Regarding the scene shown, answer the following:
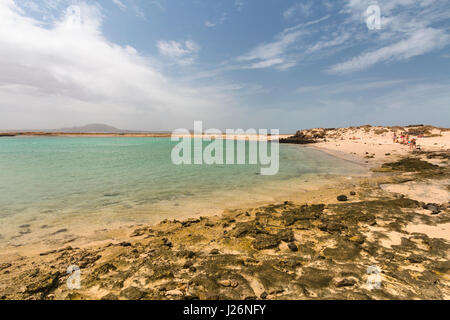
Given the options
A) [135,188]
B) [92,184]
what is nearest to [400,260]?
[135,188]

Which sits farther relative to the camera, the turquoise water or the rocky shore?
the turquoise water

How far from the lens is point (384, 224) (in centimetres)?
684

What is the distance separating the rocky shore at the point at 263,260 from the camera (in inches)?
155

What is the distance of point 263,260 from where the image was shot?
5.04 metres

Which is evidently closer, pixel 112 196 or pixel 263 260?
pixel 263 260

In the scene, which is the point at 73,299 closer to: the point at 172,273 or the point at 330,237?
the point at 172,273

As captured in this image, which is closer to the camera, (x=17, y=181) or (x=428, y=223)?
(x=428, y=223)

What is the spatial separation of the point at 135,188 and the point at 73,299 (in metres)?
9.69

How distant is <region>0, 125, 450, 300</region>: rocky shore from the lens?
3936 mm

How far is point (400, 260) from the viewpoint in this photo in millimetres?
4742

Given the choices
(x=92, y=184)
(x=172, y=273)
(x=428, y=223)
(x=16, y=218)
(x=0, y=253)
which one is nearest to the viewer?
(x=172, y=273)

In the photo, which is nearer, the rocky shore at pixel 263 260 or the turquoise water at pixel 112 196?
the rocky shore at pixel 263 260
